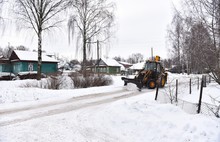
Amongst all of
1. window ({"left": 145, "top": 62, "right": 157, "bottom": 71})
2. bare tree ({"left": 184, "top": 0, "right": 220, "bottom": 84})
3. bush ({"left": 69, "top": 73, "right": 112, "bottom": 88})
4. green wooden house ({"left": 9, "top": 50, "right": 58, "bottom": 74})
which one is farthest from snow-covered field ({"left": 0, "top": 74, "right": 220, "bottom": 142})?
green wooden house ({"left": 9, "top": 50, "right": 58, "bottom": 74})

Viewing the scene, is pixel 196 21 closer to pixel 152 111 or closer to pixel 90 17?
pixel 152 111

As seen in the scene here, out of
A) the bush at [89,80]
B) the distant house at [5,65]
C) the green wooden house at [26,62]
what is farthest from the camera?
the distant house at [5,65]

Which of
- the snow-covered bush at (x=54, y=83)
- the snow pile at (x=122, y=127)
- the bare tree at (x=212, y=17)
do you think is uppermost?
the bare tree at (x=212, y=17)

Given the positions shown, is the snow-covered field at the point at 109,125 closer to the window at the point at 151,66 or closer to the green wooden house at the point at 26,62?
the window at the point at 151,66

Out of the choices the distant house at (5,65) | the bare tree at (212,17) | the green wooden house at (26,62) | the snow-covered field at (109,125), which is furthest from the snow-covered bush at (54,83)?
the distant house at (5,65)

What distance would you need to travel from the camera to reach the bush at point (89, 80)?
1529 centimetres

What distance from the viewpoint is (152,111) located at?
596 centimetres

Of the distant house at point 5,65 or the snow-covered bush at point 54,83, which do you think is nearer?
the snow-covered bush at point 54,83

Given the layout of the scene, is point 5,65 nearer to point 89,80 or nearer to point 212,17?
point 89,80

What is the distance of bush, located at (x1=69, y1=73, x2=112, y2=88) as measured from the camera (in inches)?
602

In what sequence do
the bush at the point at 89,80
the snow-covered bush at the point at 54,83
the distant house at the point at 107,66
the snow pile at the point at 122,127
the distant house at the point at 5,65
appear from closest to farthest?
the snow pile at the point at 122,127 < the snow-covered bush at the point at 54,83 < the bush at the point at 89,80 < the distant house at the point at 5,65 < the distant house at the point at 107,66

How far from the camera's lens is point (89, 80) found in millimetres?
15961

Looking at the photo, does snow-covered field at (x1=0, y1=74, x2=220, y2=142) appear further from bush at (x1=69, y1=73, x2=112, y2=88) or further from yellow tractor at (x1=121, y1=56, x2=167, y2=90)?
bush at (x1=69, y1=73, x2=112, y2=88)

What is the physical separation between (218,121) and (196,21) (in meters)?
2.99
